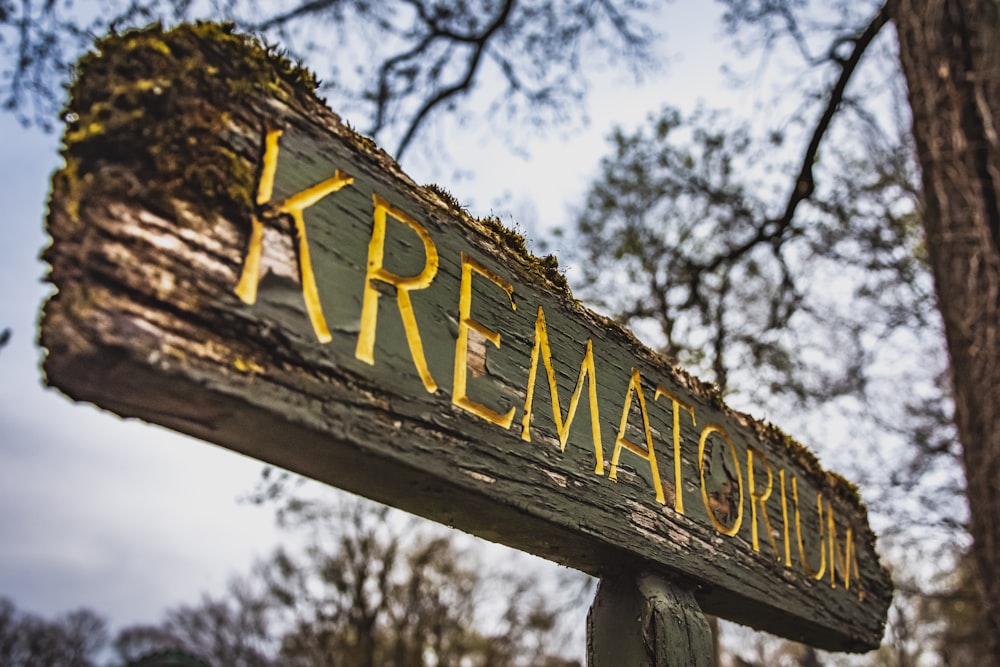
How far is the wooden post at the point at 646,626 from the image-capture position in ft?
3.72

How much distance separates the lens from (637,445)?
1215 mm

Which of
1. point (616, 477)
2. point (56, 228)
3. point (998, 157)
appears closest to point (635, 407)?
point (616, 477)

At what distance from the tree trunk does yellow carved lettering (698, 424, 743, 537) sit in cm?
177

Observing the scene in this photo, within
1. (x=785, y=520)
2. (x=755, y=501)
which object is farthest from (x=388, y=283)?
(x=785, y=520)

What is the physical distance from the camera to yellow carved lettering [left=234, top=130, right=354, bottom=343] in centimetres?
73

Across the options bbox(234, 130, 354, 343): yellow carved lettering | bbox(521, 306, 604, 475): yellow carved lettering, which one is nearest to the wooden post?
bbox(521, 306, 604, 475): yellow carved lettering

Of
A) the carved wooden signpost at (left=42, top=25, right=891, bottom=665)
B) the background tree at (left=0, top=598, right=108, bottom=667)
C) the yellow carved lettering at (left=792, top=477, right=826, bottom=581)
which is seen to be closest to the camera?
the carved wooden signpost at (left=42, top=25, right=891, bottom=665)

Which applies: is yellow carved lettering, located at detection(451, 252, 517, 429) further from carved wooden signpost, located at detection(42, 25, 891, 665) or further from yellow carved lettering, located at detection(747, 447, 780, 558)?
yellow carved lettering, located at detection(747, 447, 780, 558)

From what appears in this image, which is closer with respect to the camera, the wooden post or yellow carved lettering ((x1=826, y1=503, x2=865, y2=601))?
the wooden post

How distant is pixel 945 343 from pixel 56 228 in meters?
3.34

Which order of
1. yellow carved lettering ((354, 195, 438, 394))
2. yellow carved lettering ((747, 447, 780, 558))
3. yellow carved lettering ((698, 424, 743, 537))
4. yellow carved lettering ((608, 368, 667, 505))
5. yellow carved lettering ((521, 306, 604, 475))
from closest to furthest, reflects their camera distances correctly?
yellow carved lettering ((354, 195, 438, 394))
yellow carved lettering ((521, 306, 604, 475))
yellow carved lettering ((608, 368, 667, 505))
yellow carved lettering ((698, 424, 743, 537))
yellow carved lettering ((747, 447, 780, 558))

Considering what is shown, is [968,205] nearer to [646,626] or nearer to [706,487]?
[706,487]

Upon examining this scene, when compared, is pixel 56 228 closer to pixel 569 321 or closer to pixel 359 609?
pixel 569 321

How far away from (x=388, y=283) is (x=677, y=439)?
2.34 ft
